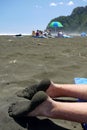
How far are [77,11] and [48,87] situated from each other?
416ft

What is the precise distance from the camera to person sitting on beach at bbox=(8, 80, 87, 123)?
2.77m

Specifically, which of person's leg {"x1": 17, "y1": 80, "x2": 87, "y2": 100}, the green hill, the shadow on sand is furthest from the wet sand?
the green hill

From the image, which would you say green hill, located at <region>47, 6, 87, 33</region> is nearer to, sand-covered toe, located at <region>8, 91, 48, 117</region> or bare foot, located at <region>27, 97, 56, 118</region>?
sand-covered toe, located at <region>8, 91, 48, 117</region>

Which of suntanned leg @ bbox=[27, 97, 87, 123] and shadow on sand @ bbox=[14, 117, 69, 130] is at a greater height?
suntanned leg @ bbox=[27, 97, 87, 123]

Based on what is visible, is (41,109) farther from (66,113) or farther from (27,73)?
(27,73)

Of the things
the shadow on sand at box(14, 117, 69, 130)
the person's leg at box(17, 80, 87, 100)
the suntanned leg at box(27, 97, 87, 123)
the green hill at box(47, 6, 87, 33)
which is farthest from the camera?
the green hill at box(47, 6, 87, 33)

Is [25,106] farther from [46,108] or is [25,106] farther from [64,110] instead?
[64,110]

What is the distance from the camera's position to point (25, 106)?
2.96m

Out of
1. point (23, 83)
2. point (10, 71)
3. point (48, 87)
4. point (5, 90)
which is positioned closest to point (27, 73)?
point (10, 71)

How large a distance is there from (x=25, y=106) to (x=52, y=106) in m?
0.26

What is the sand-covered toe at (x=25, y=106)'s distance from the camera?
2848 mm

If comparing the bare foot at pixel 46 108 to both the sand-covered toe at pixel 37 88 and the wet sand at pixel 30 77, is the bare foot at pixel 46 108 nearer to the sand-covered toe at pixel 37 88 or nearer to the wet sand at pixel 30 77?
the wet sand at pixel 30 77

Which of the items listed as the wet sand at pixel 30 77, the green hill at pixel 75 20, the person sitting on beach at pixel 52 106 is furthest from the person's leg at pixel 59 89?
the green hill at pixel 75 20

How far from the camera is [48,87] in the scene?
131 inches
